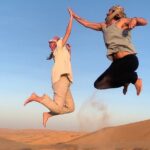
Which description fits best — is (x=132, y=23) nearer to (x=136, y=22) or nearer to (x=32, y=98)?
(x=136, y=22)

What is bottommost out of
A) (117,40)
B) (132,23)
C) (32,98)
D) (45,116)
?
(45,116)

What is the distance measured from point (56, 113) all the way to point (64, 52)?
4.26 ft

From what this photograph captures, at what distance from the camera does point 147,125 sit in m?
14.5

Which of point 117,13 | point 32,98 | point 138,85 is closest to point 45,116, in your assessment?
point 32,98

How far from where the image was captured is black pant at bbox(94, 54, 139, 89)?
7.87 meters

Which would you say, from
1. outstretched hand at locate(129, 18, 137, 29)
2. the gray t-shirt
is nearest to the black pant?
the gray t-shirt

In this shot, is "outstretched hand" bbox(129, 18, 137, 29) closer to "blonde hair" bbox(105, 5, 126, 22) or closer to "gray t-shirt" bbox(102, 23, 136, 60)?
"gray t-shirt" bbox(102, 23, 136, 60)

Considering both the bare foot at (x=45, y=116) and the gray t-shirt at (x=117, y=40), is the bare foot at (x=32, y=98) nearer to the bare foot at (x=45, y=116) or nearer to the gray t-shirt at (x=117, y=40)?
the bare foot at (x=45, y=116)

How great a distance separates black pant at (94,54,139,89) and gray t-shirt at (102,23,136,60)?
0.61 feet

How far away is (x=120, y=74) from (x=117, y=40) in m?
0.65

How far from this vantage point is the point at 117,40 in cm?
802

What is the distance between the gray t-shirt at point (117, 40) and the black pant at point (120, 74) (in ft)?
0.61

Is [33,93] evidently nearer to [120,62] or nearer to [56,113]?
[56,113]

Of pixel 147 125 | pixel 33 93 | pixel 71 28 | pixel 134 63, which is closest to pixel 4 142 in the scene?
pixel 33 93
